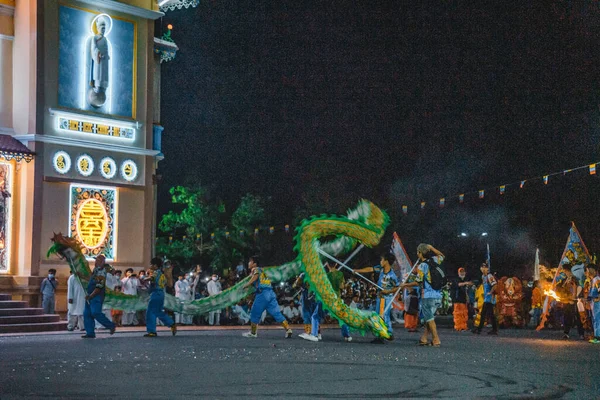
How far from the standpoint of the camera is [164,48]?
101ft

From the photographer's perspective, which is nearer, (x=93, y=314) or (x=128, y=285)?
(x=93, y=314)

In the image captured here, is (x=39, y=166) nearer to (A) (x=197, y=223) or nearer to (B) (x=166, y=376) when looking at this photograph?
(B) (x=166, y=376)

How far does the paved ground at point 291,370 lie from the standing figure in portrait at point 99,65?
11.1 m

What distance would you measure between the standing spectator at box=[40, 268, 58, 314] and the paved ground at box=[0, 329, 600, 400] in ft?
21.5

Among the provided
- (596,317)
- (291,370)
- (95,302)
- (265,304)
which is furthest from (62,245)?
(596,317)

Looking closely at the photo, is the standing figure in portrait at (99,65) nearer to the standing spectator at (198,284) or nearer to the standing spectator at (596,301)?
the standing spectator at (198,284)

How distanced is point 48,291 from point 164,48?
1104cm

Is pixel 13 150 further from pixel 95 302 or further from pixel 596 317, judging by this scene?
pixel 596 317

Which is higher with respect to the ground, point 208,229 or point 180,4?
point 180,4

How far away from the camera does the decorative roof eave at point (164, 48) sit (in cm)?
3052

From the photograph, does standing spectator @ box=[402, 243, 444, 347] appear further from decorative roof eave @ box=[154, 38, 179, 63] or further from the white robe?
decorative roof eave @ box=[154, 38, 179, 63]

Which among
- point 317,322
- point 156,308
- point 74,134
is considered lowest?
point 317,322

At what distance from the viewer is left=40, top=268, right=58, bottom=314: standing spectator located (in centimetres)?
2406

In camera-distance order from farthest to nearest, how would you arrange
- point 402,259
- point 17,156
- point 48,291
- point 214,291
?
1. point 402,259
2. point 214,291
3. point 17,156
4. point 48,291
